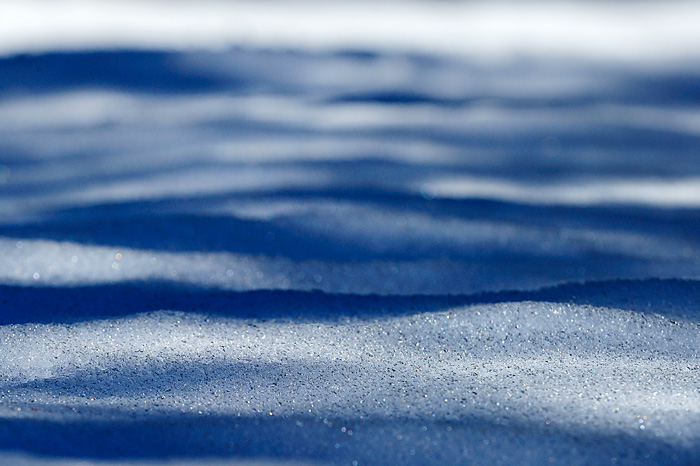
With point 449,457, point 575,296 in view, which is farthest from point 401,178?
point 449,457

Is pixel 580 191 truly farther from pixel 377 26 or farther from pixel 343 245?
pixel 377 26

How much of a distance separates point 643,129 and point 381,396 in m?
0.61

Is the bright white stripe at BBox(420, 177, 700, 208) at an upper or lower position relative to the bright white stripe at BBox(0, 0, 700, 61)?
lower

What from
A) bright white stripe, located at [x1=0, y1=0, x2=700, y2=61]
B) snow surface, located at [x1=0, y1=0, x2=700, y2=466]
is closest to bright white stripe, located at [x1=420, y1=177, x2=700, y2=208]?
snow surface, located at [x1=0, y1=0, x2=700, y2=466]

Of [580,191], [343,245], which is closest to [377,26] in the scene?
[580,191]

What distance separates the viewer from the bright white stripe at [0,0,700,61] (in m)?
0.99

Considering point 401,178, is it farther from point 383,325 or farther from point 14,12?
point 14,12

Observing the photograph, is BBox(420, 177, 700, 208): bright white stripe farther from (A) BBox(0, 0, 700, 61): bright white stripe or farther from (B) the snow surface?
(A) BBox(0, 0, 700, 61): bright white stripe

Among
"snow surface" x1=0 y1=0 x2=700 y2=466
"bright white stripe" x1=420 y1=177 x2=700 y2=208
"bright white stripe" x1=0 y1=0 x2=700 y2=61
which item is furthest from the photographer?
→ "bright white stripe" x1=0 y1=0 x2=700 y2=61

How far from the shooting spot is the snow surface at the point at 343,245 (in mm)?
323

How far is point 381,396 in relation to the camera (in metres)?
0.34

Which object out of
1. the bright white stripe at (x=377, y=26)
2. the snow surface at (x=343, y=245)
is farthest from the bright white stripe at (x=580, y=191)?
the bright white stripe at (x=377, y=26)

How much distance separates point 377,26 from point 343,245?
27.4 inches

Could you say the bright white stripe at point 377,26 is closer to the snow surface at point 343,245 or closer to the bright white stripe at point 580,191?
the snow surface at point 343,245
